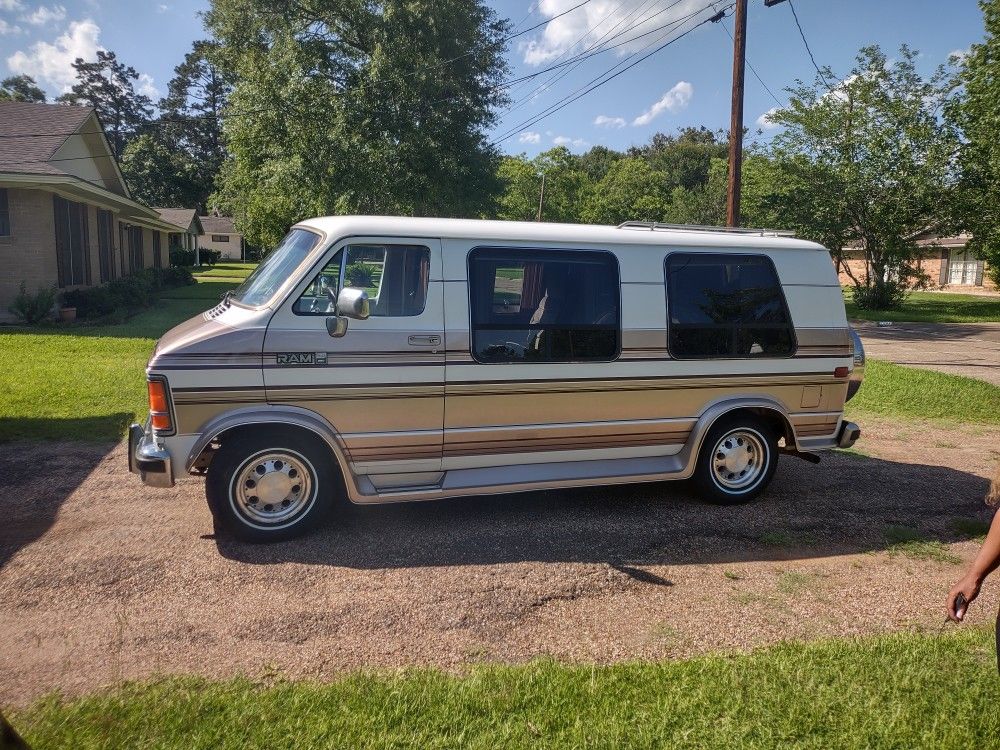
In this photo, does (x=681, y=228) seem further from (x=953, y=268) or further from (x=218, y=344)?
(x=953, y=268)

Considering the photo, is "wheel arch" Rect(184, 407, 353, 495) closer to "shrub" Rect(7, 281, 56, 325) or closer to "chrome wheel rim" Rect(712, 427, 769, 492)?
"chrome wheel rim" Rect(712, 427, 769, 492)

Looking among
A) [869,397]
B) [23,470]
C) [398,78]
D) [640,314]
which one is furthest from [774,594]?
[398,78]

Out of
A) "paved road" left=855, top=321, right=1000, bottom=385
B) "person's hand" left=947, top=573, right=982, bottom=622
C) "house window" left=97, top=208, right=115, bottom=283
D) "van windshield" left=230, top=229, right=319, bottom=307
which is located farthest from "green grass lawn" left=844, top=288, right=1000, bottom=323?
"person's hand" left=947, top=573, right=982, bottom=622

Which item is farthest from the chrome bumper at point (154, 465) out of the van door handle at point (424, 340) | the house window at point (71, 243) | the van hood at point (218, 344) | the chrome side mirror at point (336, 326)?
the house window at point (71, 243)

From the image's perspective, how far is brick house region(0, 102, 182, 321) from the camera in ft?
57.2

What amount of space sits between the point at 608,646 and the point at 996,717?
1775 millimetres

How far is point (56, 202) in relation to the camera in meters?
18.6

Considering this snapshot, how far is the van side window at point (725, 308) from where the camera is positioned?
20.0 feet

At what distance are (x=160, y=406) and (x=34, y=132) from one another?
18.3 metres

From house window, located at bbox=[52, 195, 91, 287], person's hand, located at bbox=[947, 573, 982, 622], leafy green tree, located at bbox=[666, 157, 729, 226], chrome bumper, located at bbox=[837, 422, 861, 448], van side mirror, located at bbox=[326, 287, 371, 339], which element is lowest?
chrome bumper, located at bbox=[837, 422, 861, 448]

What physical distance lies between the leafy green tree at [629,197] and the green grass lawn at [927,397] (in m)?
56.0

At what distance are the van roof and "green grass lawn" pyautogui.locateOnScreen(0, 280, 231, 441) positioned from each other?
444 cm

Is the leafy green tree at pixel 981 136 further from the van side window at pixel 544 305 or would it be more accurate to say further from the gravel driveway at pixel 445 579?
the van side window at pixel 544 305

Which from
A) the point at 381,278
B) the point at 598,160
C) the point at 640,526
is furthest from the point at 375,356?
the point at 598,160
